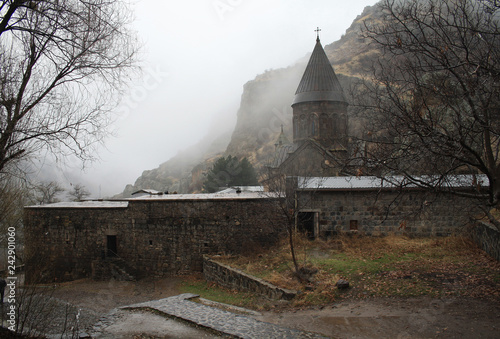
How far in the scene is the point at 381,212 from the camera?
1362 centimetres

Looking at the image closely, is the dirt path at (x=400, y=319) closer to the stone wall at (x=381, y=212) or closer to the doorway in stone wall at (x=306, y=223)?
the stone wall at (x=381, y=212)

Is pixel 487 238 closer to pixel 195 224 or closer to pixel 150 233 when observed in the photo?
pixel 195 224

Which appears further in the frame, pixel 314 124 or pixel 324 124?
pixel 314 124

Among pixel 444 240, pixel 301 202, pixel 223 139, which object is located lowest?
pixel 444 240

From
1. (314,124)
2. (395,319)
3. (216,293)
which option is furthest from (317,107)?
(395,319)

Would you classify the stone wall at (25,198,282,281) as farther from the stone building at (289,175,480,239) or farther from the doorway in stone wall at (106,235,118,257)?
the stone building at (289,175,480,239)

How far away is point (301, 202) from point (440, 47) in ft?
28.3

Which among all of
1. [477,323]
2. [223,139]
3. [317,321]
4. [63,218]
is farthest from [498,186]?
[223,139]

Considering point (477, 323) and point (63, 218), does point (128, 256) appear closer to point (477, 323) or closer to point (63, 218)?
point (63, 218)

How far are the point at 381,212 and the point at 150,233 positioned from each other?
365 inches

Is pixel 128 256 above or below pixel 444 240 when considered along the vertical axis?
below

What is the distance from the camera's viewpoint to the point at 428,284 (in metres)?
8.34

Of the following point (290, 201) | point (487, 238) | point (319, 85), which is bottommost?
point (487, 238)

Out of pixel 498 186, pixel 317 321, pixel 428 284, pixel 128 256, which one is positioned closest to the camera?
pixel 498 186
